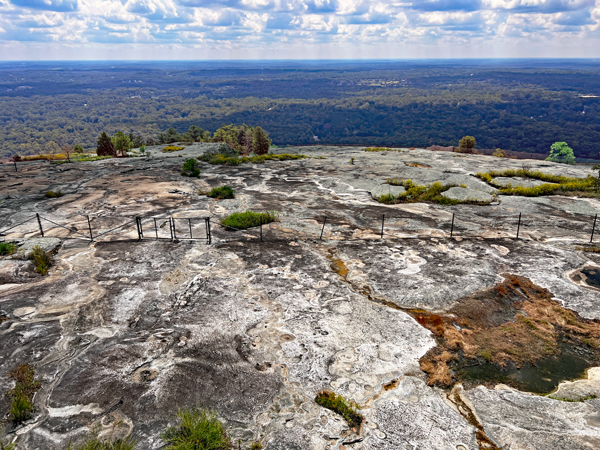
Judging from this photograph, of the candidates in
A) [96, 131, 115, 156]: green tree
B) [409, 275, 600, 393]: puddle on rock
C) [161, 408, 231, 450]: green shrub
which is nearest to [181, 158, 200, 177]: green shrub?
[96, 131, 115, 156]: green tree

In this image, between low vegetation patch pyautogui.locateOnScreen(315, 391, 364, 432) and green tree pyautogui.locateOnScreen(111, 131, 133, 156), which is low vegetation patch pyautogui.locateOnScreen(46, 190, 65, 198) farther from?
low vegetation patch pyautogui.locateOnScreen(315, 391, 364, 432)

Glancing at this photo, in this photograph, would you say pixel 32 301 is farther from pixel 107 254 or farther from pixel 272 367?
pixel 272 367

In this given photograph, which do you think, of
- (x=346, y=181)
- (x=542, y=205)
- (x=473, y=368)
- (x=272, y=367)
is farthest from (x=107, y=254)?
(x=542, y=205)

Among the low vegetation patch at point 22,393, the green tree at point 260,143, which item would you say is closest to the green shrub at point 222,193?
the low vegetation patch at point 22,393

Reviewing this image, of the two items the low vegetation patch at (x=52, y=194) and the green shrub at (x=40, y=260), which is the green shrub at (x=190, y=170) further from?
the green shrub at (x=40, y=260)

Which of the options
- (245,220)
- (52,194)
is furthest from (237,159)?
(245,220)
